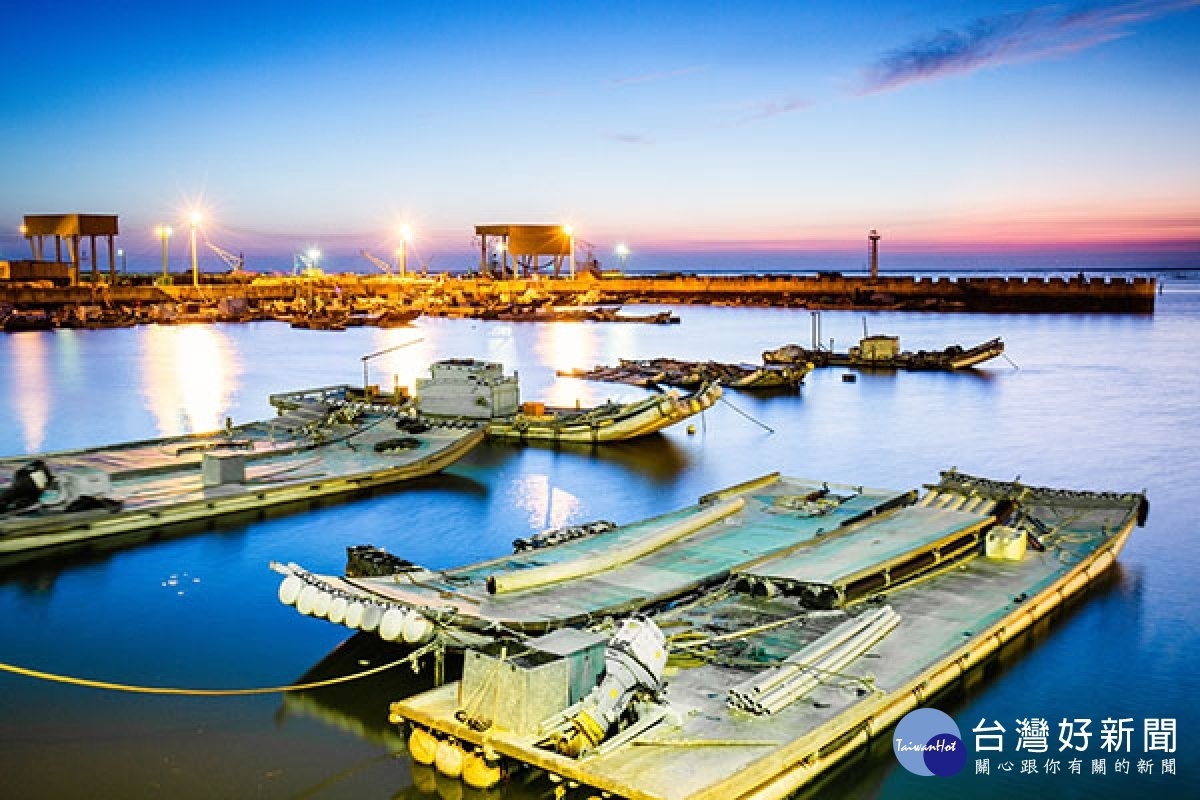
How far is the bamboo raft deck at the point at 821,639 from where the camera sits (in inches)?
301

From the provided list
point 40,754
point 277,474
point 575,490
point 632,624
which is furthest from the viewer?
point 575,490

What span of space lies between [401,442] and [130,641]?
31.7 feet

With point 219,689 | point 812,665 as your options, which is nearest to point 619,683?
point 812,665

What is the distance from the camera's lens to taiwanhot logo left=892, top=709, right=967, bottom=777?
9.15 meters

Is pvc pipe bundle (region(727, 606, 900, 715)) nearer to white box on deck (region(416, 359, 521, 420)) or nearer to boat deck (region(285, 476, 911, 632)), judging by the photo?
boat deck (region(285, 476, 911, 632))

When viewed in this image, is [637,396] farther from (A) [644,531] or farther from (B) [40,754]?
(B) [40,754]

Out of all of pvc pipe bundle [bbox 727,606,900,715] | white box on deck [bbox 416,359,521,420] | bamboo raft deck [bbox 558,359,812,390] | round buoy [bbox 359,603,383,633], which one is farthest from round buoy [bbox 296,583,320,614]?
bamboo raft deck [bbox 558,359,812,390]

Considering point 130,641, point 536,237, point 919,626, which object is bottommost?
point 130,641

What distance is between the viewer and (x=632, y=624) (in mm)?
8484

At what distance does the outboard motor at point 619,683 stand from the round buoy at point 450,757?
106cm

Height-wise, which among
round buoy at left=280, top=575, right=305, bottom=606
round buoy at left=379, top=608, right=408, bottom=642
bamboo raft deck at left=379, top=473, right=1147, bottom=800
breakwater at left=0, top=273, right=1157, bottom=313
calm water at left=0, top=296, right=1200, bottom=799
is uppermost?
breakwater at left=0, top=273, right=1157, bottom=313

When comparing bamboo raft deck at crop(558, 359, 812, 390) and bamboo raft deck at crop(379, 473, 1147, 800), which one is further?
bamboo raft deck at crop(558, 359, 812, 390)

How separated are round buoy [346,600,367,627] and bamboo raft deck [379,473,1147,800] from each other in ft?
4.29

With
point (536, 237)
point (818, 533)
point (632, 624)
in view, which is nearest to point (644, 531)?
point (818, 533)
